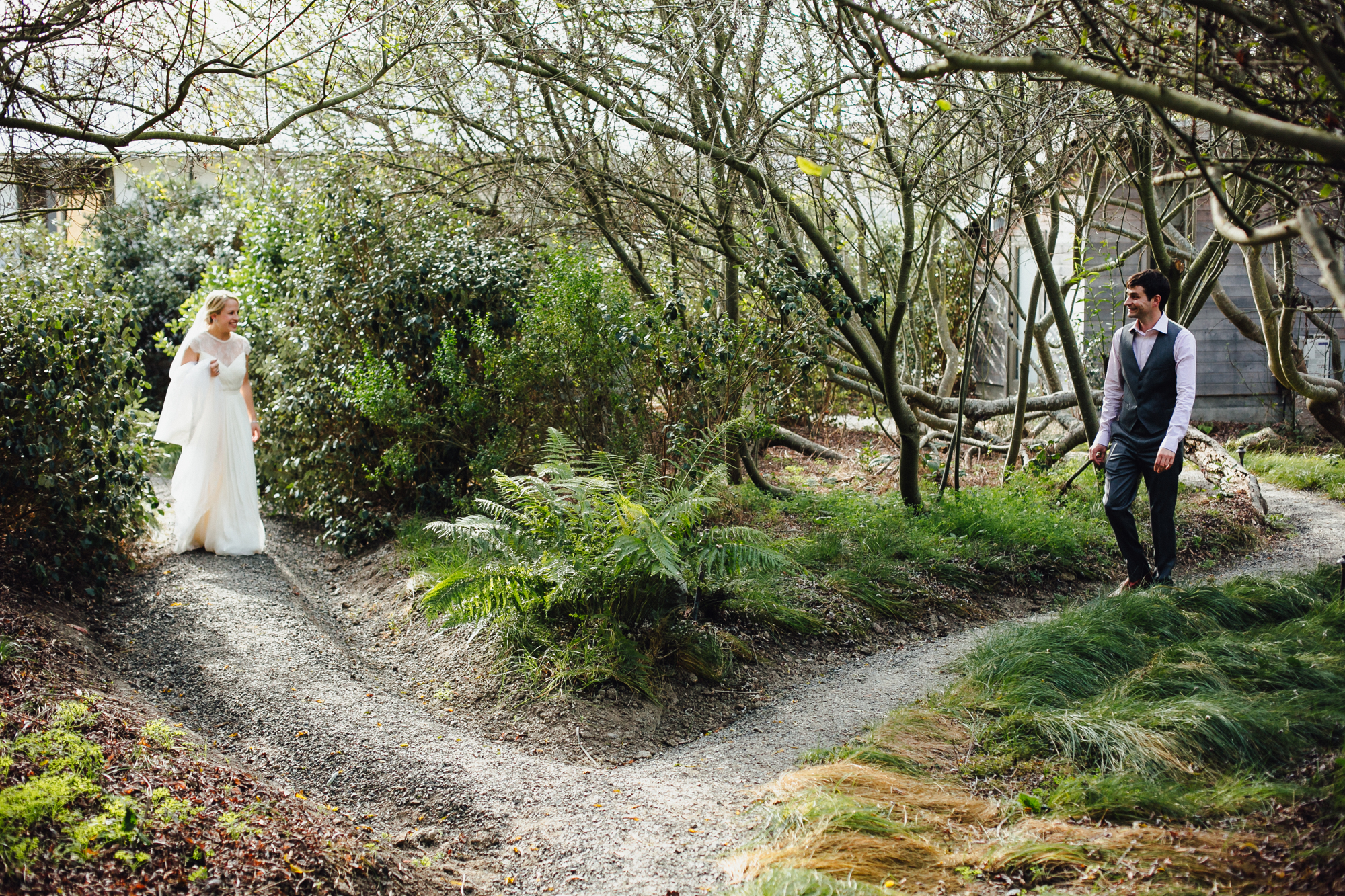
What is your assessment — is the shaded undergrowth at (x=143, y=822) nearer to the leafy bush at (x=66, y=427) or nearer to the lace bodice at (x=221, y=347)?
the leafy bush at (x=66, y=427)

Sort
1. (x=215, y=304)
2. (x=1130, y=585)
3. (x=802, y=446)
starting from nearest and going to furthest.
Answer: (x=1130, y=585)
(x=215, y=304)
(x=802, y=446)

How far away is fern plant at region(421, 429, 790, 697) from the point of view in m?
4.92

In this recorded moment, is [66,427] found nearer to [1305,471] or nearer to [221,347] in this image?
[221,347]

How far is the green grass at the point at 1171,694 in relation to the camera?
3.40 meters

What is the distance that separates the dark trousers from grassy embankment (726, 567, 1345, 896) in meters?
0.93

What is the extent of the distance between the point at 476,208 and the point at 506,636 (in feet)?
15.1

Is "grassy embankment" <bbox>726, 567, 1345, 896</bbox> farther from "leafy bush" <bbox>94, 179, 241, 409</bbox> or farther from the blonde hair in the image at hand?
"leafy bush" <bbox>94, 179, 241, 409</bbox>

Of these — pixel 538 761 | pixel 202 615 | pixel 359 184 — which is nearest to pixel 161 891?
pixel 538 761

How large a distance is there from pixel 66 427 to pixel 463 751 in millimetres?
4015

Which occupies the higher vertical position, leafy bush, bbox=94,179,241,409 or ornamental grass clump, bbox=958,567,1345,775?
leafy bush, bbox=94,179,241,409

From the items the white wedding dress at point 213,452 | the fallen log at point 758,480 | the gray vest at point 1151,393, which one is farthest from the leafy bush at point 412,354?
the gray vest at point 1151,393

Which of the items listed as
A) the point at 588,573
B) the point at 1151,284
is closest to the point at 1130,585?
the point at 1151,284

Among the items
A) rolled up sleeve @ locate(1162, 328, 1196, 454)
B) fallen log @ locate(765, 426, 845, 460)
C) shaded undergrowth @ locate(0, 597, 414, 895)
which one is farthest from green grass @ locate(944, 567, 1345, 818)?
fallen log @ locate(765, 426, 845, 460)

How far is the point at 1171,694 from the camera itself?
420 cm
